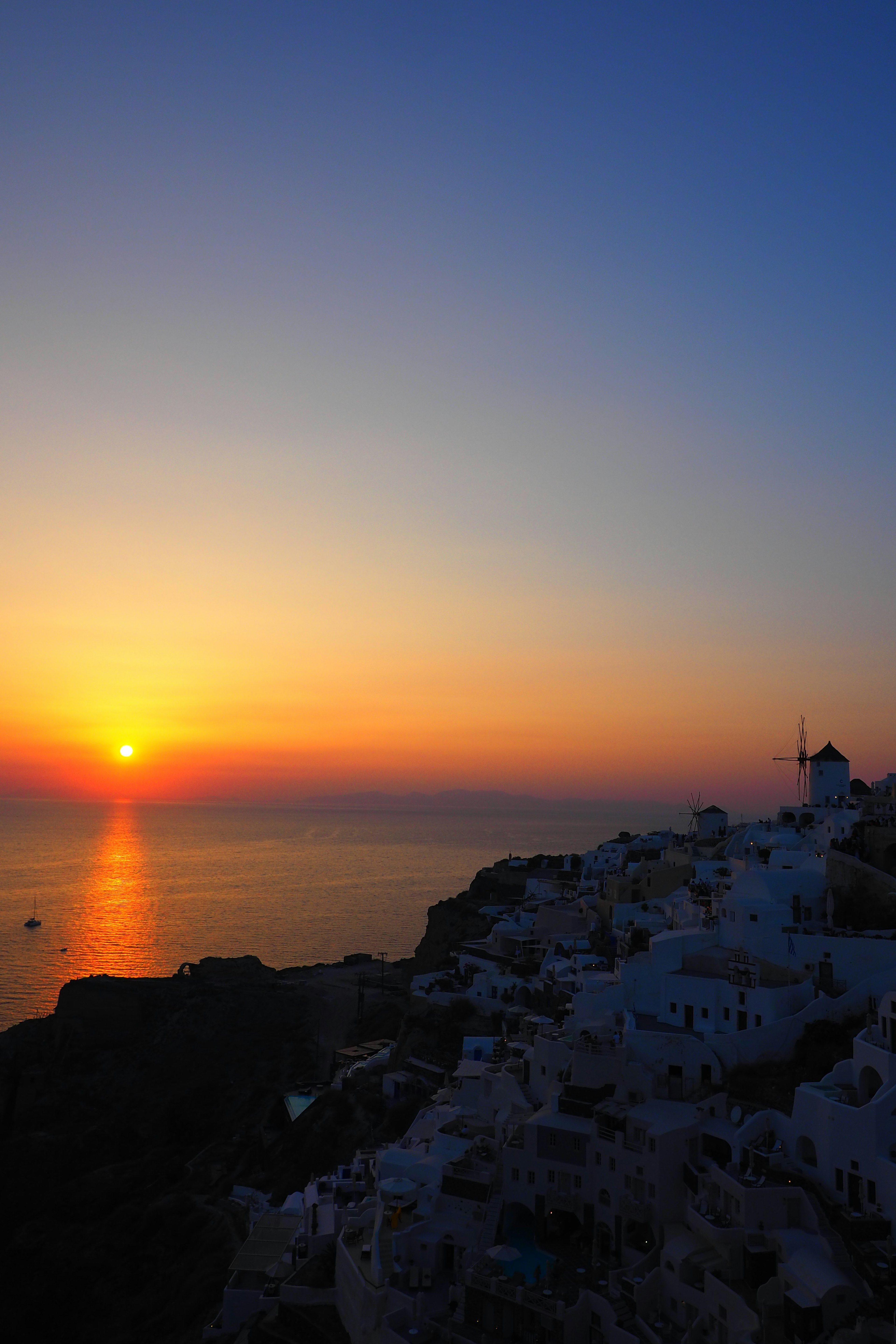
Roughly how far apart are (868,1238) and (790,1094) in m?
4.50

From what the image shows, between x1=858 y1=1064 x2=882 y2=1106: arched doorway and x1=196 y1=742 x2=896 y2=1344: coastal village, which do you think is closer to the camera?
x1=196 y1=742 x2=896 y2=1344: coastal village

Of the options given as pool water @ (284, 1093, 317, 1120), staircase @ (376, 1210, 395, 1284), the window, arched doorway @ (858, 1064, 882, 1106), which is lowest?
pool water @ (284, 1093, 317, 1120)

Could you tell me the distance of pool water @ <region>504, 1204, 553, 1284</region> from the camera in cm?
2033

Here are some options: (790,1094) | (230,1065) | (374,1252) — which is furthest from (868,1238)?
(230,1065)

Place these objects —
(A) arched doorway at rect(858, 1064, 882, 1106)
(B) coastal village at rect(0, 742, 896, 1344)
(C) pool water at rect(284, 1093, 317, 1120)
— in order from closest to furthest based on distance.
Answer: (B) coastal village at rect(0, 742, 896, 1344)
(A) arched doorway at rect(858, 1064, 882, 1106)
(C) pool water at rect(284, 1093, 317, 1120)

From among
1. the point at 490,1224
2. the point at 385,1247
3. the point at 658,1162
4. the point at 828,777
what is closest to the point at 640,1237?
the point at 658,1162

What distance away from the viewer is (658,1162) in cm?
2061

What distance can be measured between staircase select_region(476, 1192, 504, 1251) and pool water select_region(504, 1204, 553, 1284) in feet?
1.03

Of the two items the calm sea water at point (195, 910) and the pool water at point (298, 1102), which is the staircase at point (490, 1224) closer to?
the pool water at point (298, 1102)

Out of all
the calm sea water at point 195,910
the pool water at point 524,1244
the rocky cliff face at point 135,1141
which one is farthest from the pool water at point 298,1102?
the calm sea water at point 195,910

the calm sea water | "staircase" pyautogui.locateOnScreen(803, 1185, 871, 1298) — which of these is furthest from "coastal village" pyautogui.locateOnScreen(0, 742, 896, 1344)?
the calm sea water

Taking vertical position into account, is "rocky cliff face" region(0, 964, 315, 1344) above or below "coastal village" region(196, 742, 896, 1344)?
below

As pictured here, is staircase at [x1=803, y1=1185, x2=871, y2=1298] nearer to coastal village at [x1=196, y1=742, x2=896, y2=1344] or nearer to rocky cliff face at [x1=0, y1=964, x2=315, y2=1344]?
coastal village at [x1=196, y1=742, x2=896, y2=1344]

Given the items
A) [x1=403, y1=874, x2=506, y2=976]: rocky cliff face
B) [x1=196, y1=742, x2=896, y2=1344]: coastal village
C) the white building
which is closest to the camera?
[x1=196, y1=742, x2=896, y2=1344]: coastal village
